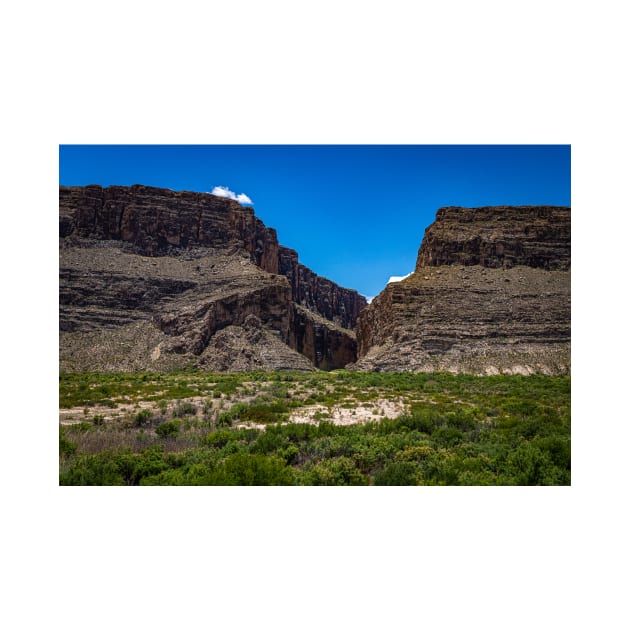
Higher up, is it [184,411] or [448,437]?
[448,437]

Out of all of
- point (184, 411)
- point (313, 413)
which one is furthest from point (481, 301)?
point (184, 411)

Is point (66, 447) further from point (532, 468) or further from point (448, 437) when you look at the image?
point (532, 468)

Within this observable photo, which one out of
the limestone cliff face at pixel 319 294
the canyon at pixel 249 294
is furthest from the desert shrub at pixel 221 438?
the limestone cliff face at pixel 319 294

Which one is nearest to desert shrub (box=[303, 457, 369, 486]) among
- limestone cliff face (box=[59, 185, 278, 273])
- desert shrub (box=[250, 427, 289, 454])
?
desert shrub (box=[250, 427, 289, 454])

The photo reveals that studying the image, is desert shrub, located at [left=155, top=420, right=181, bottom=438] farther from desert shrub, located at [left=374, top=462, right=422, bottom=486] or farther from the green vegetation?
desert shrub, located at [left=374, top=462, right=422, bottom=486]

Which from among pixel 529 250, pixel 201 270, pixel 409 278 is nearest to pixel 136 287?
pixel 201 270
